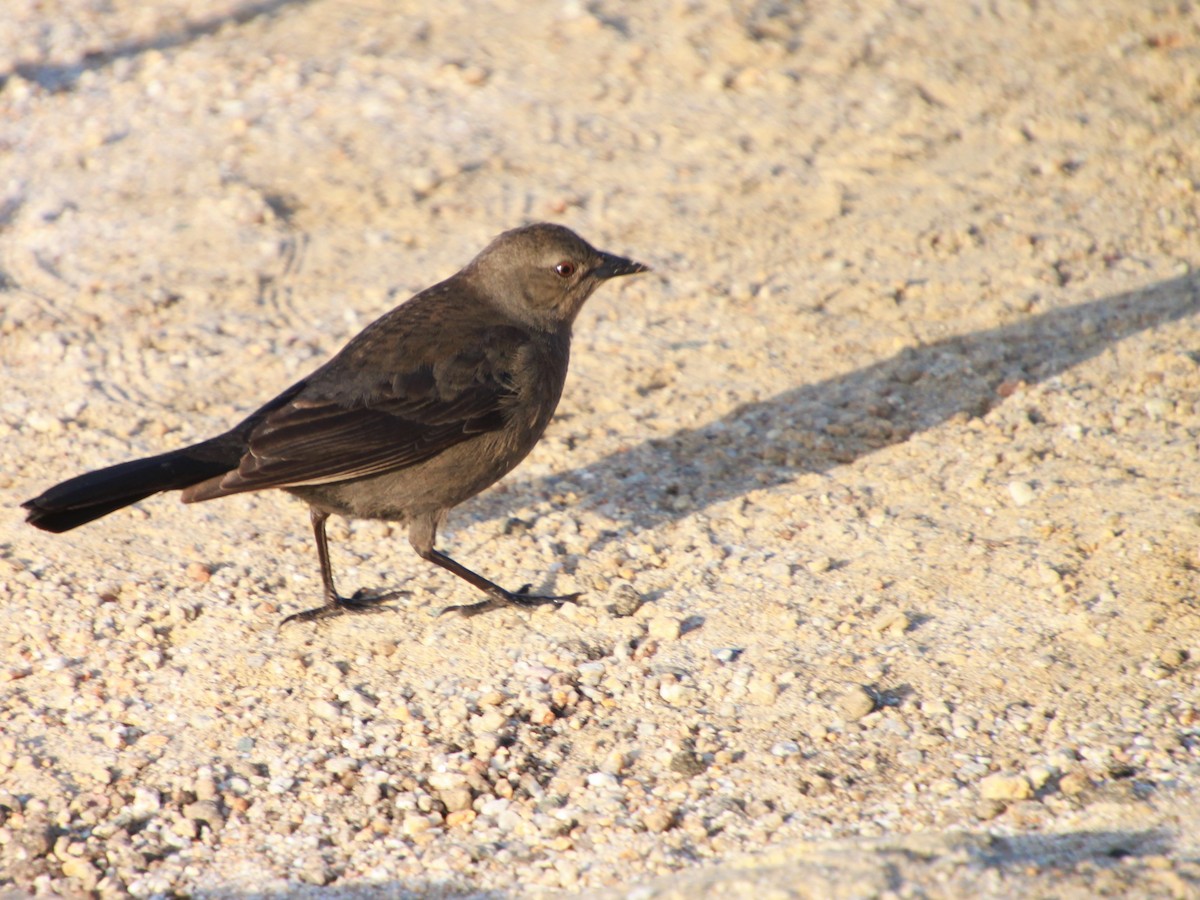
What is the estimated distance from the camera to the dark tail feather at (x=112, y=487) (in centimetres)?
463

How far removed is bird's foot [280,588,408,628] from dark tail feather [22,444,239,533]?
0.67m

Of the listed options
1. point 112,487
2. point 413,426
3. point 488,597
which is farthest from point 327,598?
point 112,487

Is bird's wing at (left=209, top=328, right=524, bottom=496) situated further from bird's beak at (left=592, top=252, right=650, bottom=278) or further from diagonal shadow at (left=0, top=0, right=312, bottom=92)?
diagonal shadow at (left=0, top=0, right=312, bottom=92)

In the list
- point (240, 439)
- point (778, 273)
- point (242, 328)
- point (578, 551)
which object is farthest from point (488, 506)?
point (778, 273)

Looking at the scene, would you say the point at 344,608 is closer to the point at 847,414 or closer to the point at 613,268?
the point at 613,268

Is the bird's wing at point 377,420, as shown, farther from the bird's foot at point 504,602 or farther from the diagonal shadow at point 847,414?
the diagonal shadow at point 847,414

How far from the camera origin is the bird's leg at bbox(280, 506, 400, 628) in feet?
17.1

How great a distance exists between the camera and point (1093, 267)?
7.52 metres

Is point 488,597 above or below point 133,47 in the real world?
below

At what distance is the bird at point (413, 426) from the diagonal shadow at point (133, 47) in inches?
187

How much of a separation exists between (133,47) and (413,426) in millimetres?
5725

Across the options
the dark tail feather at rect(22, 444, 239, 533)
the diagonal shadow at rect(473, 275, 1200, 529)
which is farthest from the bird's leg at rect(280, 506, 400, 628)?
the diagonal shadow at rect(473, 275, 1200, 529)

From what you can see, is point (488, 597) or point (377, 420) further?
point (488, 597)

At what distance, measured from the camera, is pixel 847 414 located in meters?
6.56
